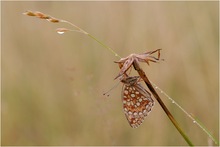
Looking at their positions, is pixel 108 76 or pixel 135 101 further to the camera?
pixel 108 76

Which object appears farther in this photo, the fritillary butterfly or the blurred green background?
the blurred green background

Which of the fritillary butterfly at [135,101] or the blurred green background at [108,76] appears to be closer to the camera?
the fritillary butterfly at [135,101]

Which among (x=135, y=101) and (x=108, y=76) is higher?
(x=135, y=101)

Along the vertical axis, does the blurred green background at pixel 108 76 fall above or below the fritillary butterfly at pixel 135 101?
below

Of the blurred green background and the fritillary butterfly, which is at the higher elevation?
the fritillary butterfly
